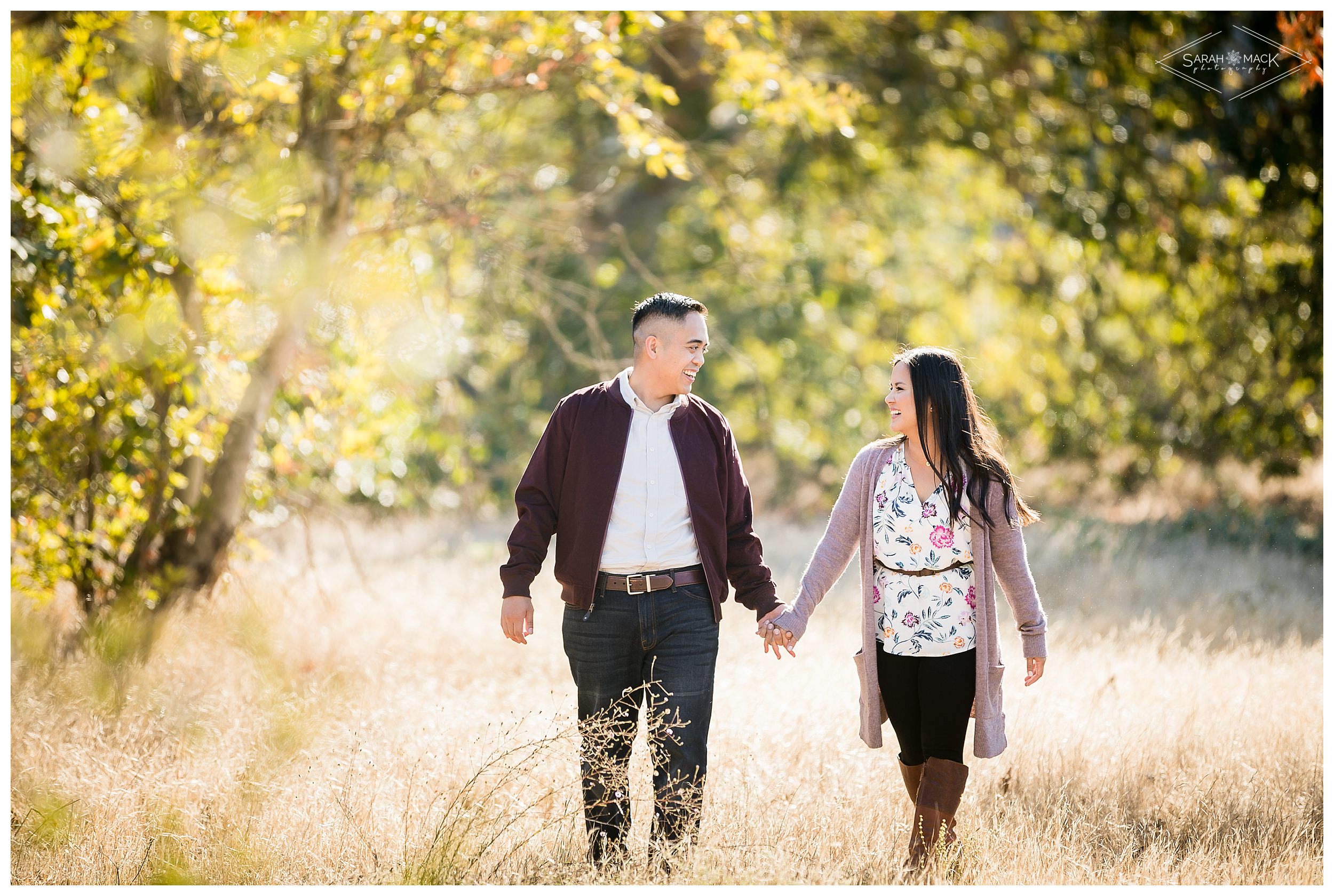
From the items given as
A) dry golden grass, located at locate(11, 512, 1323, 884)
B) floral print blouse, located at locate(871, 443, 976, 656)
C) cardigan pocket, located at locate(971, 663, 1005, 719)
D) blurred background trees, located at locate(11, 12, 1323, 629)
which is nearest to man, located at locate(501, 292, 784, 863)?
dry golden grass, located at locate(11, 512, 1323, 884)

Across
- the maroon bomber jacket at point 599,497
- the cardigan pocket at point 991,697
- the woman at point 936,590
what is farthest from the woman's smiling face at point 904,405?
the cardigan pocket at point 991,697

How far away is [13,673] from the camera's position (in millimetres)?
5172

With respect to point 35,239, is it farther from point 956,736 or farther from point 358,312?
point 956,736

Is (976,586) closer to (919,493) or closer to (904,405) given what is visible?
(919,493)

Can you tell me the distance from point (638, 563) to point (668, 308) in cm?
86

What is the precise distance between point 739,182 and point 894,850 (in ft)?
30.0

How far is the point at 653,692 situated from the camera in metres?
3.57

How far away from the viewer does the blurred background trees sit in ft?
16.9

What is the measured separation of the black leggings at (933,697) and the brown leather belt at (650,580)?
706 mm

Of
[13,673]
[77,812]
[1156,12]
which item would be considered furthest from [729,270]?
[77,812]

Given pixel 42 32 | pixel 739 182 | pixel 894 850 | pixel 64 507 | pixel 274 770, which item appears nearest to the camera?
pixel 894 850

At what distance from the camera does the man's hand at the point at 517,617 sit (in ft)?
11.4

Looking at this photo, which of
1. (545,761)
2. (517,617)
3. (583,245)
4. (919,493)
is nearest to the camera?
(517,617)

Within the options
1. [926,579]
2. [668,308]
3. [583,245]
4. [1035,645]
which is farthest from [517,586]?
[583,245]
